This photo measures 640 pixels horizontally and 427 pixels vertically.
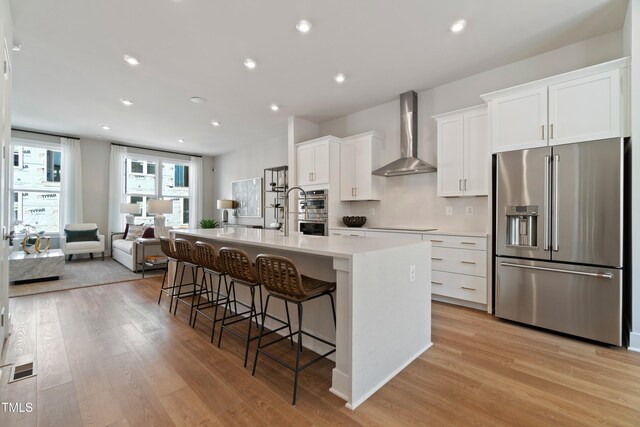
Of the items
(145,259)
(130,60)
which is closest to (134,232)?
(145,259)

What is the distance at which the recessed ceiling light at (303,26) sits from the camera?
271 cm

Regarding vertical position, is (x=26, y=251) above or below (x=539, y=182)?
below

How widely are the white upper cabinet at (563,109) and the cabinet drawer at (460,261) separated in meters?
1.19

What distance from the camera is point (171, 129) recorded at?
6266 mm

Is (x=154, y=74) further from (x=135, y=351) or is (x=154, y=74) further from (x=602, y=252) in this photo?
(x=602, y=252)

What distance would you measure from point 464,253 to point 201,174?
26.0 ft

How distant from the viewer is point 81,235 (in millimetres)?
6555

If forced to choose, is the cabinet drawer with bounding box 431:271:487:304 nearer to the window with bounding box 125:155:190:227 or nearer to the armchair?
the armchair

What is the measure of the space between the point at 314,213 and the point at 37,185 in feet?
21.4

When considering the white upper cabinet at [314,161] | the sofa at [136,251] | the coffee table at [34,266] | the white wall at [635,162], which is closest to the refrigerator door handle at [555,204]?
the white wall at [635,162]

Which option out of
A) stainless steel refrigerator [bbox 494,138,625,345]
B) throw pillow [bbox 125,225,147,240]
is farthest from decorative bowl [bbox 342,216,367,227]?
throw pillow [bbox 125,225,147,240]

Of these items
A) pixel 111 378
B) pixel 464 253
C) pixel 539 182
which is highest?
pixel 539 182

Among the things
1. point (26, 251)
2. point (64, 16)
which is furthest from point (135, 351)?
point (26, 251)

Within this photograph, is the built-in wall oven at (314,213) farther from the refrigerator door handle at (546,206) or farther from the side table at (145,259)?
the refrigerator door handle at (546,206)
